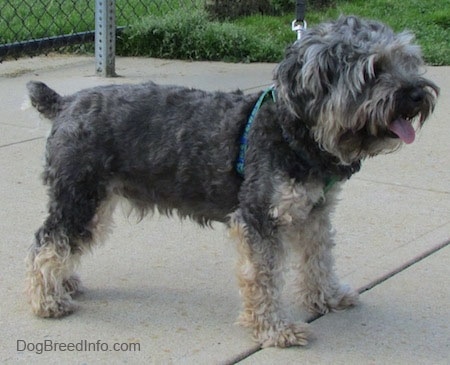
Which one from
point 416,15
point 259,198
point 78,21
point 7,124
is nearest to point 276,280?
point 259,198

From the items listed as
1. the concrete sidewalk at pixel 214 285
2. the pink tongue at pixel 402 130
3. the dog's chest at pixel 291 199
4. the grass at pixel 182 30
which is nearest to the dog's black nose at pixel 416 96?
the pink tongue at pixel 402 130

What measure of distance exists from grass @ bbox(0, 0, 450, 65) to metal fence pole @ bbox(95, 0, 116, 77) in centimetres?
125

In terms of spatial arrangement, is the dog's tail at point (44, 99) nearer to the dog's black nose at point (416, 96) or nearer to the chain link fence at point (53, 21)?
the dog's black nose at point (416, 96)

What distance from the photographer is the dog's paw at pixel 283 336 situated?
4004 millimetres

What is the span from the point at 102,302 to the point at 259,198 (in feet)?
3.58

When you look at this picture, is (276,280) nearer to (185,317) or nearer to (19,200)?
(185,317)

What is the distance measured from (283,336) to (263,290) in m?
0.23

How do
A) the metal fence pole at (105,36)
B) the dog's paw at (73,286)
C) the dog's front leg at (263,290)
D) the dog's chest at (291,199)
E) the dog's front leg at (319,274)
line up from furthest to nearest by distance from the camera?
the metal fence pole at (105,36) < the dog's paw at (73,286) < the dog's front leg at (319,274) < the dog's front leg at (263,290) < the dog's chest at (291,199)

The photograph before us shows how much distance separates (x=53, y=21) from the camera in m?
10.4

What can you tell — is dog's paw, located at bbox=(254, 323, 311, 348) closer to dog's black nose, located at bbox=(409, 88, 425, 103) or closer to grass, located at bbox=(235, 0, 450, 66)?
dog's black nose, located at bbox=(409, 88, 425, 103)

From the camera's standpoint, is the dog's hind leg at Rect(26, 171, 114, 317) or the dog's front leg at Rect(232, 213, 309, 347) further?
the dog's hind leg at Rect(26, 171, 114, 317)

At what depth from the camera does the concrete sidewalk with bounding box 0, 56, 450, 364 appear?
395cm

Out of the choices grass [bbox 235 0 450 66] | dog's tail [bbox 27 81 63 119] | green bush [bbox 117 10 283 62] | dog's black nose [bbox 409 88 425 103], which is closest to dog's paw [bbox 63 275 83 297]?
dog's tail [bbox 27 81 63 119]

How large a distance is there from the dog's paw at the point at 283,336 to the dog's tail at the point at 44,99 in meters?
1.56
